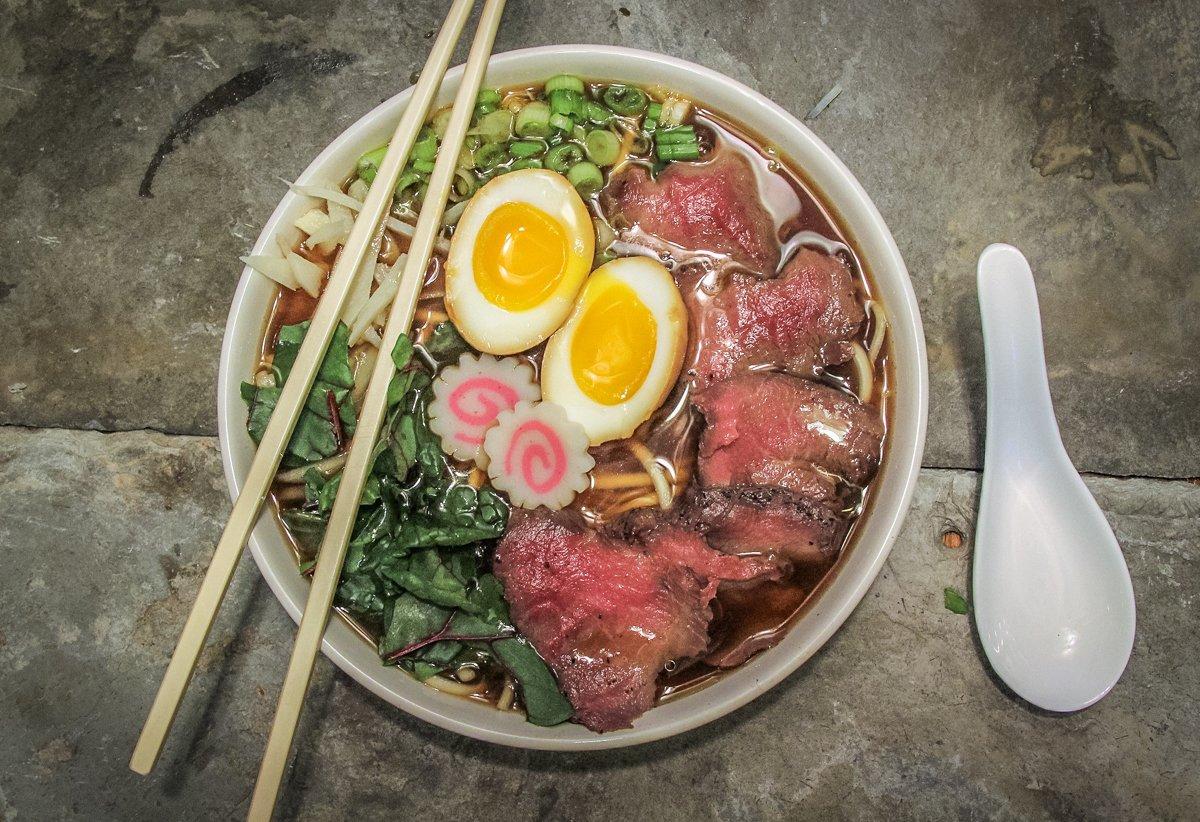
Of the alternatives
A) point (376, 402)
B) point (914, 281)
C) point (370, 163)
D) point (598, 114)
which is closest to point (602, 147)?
point (598, 114)

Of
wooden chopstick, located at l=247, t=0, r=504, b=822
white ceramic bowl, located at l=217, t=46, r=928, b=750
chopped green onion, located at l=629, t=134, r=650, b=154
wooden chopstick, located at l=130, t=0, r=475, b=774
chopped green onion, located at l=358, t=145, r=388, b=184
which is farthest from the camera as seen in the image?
chopped green onion, located at l=629, t=134, r=650, b=154

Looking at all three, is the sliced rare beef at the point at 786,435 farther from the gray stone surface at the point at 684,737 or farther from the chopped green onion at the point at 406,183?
the chopped green onion at the point at 406,183

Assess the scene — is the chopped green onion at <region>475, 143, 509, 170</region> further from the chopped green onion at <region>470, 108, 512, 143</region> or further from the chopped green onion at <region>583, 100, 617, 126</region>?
the chopped green onion at <region>583, 100, 617, 126</region>

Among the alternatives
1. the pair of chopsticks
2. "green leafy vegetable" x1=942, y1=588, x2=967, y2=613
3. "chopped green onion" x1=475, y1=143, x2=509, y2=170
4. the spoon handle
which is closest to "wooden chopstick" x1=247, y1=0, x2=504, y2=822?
the pair of chopsticks

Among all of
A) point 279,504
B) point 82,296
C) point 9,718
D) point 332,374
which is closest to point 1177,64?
point 332,374

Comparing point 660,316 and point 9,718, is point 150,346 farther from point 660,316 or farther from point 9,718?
point 660,316

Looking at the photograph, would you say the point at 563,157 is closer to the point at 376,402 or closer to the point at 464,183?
the point at 464,183
